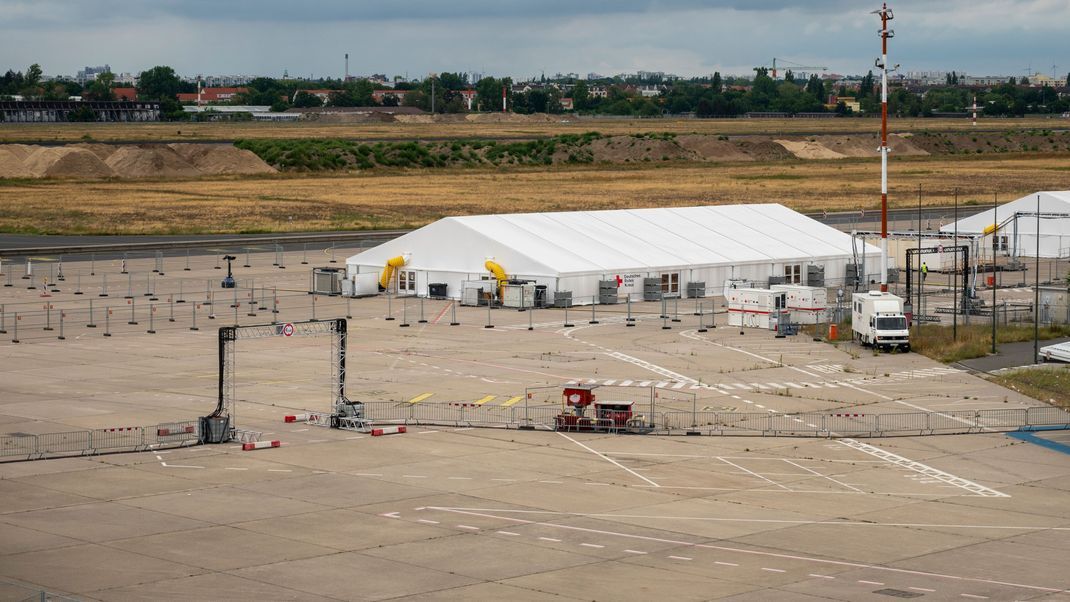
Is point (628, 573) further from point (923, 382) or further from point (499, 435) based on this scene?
point (923, 382)

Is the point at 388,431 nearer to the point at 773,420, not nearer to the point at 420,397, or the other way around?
the point at 420,397

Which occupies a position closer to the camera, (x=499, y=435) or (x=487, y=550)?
(x=487, y=550)

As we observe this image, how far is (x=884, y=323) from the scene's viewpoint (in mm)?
76312

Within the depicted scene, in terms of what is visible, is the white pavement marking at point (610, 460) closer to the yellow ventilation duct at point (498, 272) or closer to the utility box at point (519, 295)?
the utility box at point (519, 295)

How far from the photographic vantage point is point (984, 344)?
76.6 meters

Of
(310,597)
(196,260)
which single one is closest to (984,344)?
(310,597)

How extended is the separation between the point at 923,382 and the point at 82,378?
37685 millimetres

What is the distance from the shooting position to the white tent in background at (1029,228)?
122188mm

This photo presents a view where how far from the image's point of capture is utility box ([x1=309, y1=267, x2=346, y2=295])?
327ft

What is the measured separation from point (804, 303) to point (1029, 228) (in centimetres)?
4802

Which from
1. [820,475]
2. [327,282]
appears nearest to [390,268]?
[327,282]

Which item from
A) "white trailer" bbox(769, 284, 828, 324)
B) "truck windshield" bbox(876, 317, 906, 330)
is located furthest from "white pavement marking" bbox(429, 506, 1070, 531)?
"white trailer" bbox(769, 284, 828, 324)

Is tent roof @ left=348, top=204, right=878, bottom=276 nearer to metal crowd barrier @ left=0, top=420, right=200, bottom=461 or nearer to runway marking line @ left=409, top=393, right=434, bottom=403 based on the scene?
runway marking line @ left=409, top=393, right=434, bottom=403

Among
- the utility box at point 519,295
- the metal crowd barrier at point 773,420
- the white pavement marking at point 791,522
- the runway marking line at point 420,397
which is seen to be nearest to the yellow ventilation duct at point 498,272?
the utility box at point 519,295
